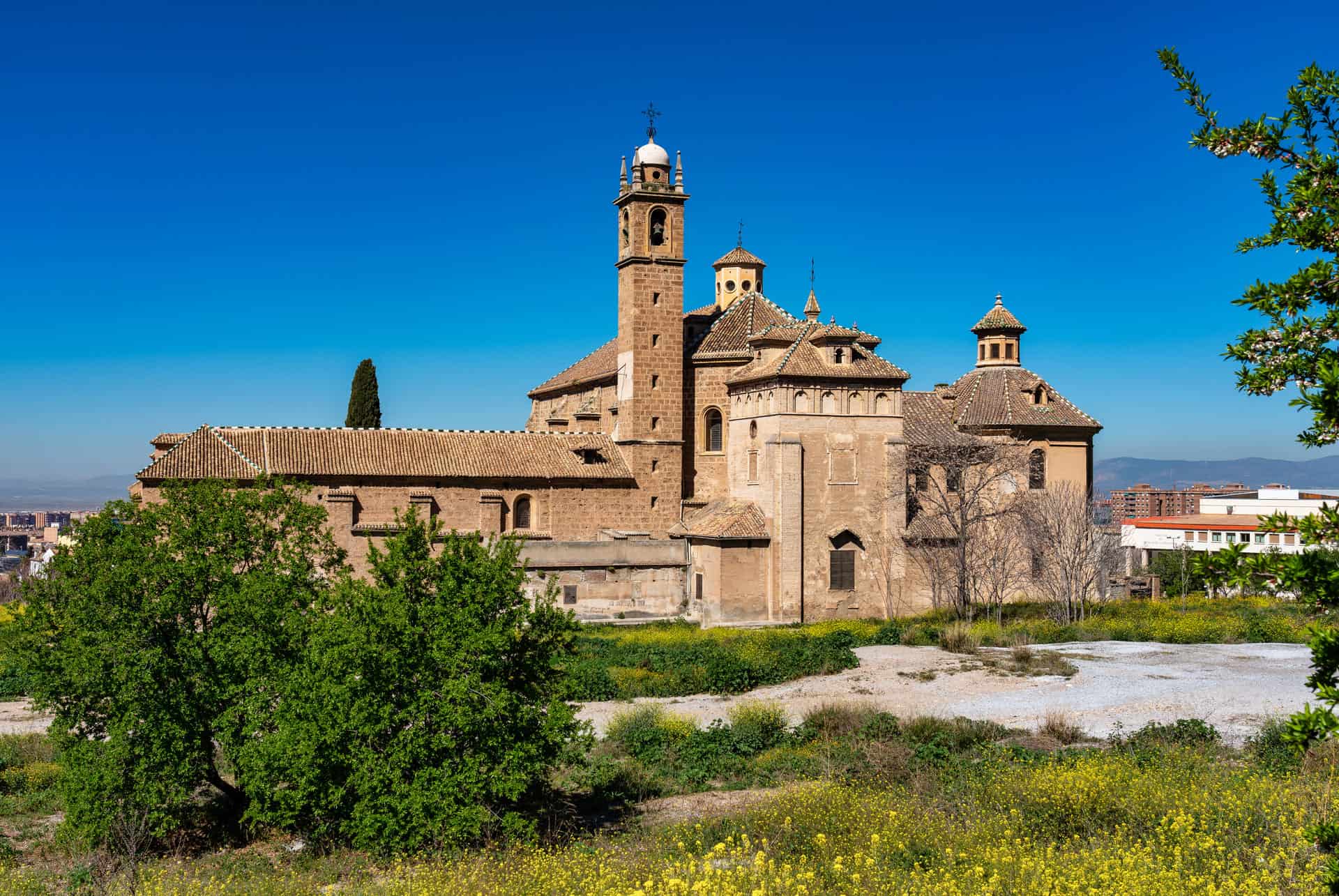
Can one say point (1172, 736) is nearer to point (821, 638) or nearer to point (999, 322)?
point (821, 638)

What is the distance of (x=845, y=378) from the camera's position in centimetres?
3631

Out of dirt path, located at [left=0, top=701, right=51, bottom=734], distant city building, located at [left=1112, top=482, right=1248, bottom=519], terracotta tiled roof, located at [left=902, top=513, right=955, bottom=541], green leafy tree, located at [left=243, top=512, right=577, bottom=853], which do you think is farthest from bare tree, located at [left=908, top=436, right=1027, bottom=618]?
distant city building, located at [left=1112, top=482, right=1248, bottom=519]

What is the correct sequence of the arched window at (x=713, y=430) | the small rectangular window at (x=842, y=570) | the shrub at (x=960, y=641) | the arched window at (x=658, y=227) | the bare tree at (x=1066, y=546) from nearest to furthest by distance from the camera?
1. the shrub at (x=960, y=641)
2. the small rectangular window at (x=842, y=570)
3. the bare tree at (x=1066, y=546)
4. the arched window at (x=658, y=227)
5. the arched window at (x=713, y=430)

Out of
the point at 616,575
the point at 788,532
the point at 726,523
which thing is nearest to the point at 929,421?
the point at 788,532

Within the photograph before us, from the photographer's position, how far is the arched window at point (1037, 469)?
1601 inches

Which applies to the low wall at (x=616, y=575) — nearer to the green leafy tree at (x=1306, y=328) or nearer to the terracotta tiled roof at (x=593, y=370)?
the terracotta tiled roof at (x=593, y=370)

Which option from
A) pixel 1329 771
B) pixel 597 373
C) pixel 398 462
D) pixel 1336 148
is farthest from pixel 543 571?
pixel 1336 148

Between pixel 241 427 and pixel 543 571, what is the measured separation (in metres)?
11.8

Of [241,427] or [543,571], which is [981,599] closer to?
[543,571]

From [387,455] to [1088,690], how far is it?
23.4 meters

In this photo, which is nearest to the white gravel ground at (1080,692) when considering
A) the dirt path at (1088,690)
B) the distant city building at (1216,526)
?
the dirt path at (1088,690)

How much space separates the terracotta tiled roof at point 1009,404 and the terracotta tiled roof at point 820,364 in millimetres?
5924

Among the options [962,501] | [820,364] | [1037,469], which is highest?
[820,364]

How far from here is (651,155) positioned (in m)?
39.5
